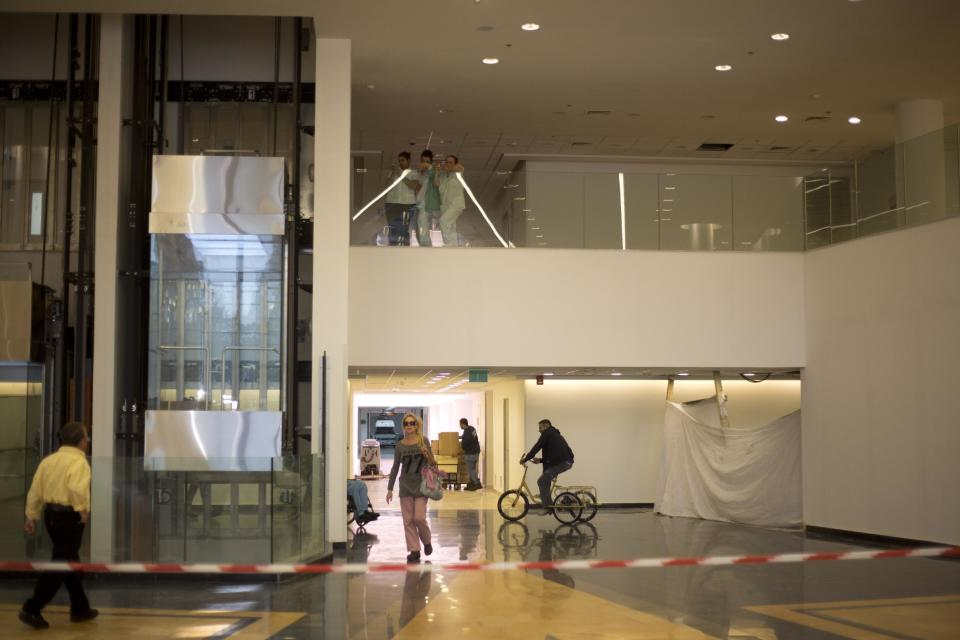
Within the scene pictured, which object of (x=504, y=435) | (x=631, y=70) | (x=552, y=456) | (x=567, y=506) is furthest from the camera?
(x=504, y=435)

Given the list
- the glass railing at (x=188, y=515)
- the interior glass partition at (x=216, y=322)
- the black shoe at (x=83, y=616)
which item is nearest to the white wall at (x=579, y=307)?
the interior glass partition at (x=216, y=322)

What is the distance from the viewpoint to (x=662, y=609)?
8492mm

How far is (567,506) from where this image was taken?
16.5m

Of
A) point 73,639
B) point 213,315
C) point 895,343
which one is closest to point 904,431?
point 895,343

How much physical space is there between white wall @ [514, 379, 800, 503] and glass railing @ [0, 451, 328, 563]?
1012 cm

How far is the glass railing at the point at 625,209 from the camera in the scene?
1472cm

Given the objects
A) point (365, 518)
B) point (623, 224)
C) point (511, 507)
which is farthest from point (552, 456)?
point (623, 224)

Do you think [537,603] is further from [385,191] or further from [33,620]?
[385,191]

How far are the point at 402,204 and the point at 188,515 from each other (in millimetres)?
6325

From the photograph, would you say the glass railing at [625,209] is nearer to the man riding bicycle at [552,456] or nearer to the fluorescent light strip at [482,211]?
the fluorescent light strip at [482,211]

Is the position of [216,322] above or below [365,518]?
above

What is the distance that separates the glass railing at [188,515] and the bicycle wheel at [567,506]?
23.2ft

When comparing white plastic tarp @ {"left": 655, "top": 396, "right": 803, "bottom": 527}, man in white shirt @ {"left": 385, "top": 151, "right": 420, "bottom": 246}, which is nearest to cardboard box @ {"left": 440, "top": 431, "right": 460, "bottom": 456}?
white plastic tarp @ {"left": 655, "top": 396, "right": 803, "bottom": 527}

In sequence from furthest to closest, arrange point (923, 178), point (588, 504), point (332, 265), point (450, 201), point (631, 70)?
point (588, 504)
point (631, 70)
point (450, 201)
point (923, 178)
point (332, 265)
